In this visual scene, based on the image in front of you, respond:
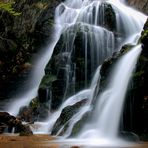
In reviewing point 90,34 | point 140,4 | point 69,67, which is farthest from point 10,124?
point 140,4

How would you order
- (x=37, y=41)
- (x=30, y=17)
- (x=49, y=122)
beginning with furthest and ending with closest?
(x=30, y=17)
(x=37, y=41)
(x=49, y=122)

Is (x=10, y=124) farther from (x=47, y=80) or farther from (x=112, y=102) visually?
(x=47, y=80)

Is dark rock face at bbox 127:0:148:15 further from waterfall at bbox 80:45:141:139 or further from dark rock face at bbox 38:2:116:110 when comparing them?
waterfall at bbox 80:45:141:139

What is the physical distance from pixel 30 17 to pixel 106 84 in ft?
47.5

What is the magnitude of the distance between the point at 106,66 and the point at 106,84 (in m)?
1.05

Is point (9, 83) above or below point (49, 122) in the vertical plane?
above

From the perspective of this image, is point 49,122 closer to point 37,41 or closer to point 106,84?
point 106,84

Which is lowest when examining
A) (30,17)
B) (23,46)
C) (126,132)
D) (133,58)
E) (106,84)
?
(126,132)

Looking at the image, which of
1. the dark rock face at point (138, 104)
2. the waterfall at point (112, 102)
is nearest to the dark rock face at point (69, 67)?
the waterfall at point (112, 102)

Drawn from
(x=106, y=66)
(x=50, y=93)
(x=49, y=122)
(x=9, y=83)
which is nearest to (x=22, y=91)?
(x=9, y=83)

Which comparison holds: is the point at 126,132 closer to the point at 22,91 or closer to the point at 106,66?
the point at 106,66

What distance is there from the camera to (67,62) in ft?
69.1

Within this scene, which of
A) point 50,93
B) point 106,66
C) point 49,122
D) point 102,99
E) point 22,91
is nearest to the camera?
point 102,99

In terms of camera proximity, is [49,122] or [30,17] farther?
[30,17]
